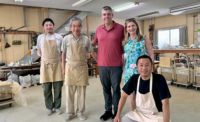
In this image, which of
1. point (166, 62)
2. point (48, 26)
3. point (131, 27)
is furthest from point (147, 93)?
point (166, 62)

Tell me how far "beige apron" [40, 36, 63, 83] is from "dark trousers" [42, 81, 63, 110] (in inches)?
4.3

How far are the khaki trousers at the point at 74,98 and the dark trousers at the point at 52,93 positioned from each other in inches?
12.4

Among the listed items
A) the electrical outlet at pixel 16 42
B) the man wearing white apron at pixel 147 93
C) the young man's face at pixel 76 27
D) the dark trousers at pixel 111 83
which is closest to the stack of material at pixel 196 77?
the dark trousers at pixel 111 83

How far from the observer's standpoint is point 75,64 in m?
3.05

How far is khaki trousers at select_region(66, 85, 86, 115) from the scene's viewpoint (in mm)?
3109

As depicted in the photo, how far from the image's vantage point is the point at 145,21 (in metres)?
11.3

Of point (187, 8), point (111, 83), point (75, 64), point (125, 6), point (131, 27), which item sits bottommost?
point (111, 83)

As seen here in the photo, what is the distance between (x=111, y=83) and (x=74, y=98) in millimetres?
647

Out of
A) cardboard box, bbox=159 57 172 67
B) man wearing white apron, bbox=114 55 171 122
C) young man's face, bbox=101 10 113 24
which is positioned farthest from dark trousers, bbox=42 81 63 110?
cardboard box, bbox=159 57 172 67

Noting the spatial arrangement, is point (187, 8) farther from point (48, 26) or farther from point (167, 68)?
point (48, 26)

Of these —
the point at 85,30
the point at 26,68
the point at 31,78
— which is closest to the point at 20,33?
the point at 26,68

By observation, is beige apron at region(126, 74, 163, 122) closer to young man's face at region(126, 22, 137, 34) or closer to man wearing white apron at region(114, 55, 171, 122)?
man wearing white apron at region(114, 55, 171, 122)

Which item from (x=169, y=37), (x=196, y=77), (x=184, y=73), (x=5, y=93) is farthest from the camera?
(x=169, y=37)

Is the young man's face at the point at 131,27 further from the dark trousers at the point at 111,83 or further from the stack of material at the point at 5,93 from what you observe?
the stack of material at the point at 5,93
